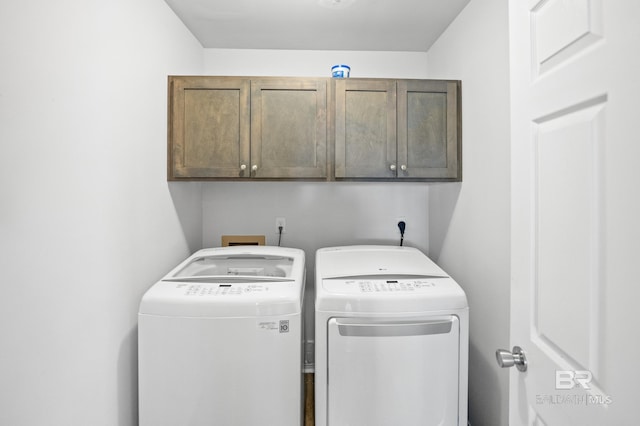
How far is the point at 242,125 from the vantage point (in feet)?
5.90

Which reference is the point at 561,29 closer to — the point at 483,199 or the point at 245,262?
the point at 483,199

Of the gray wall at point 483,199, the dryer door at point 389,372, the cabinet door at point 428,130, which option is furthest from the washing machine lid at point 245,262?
the gray wall at point 483,199

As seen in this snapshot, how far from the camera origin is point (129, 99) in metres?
1.44

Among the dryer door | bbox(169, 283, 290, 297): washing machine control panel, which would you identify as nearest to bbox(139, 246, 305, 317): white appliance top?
bbox(169, 283, 290, 297): washing machine control panel

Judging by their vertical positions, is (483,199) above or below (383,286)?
above

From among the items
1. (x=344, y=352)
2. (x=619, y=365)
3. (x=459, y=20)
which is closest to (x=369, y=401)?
(x=344, y=352)

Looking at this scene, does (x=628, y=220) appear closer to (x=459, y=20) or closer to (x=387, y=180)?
(x=387, y=180)

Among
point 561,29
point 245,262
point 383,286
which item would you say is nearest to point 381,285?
point 383,286

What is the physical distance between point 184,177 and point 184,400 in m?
1.06

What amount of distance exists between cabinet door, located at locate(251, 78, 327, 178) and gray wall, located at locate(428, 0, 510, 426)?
0.76 m

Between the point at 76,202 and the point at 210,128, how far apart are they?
0.82 m

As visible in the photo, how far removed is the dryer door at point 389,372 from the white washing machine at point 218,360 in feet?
0.58

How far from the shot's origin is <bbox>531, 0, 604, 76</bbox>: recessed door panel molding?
0.64 metres

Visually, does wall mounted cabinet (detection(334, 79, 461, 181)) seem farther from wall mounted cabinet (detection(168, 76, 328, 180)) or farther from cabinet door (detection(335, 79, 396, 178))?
wall mounted cabinet (detection(168, 76, 328, 180))
